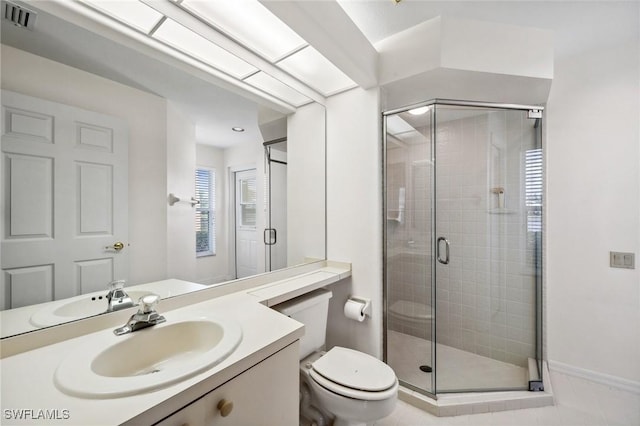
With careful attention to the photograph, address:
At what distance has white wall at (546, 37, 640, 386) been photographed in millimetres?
1847

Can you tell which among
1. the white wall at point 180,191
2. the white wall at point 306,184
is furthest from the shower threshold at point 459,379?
the white wall at point 180,191

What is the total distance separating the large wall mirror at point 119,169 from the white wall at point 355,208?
560mm

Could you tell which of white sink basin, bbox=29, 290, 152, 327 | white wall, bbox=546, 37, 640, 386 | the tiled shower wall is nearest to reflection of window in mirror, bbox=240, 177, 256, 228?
white sink basin, bbox=29, 290, 152, 327

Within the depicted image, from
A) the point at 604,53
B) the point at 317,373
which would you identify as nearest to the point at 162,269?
the point at 317,373

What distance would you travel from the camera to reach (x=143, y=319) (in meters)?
1.00

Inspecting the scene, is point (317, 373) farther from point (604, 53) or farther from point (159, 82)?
point (604, 53)

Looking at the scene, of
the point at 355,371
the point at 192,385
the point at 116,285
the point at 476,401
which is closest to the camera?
the point at 192,385

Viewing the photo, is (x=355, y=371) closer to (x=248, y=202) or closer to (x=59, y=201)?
(x=248, y=202)

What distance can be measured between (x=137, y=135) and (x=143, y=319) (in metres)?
0.76

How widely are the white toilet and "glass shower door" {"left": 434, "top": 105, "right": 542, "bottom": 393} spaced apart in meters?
0.79

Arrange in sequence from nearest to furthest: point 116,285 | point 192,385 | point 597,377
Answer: point 192,385 < point 116,285 < point 597,377

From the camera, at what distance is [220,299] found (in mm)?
1389

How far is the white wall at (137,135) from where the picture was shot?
0.93 metres

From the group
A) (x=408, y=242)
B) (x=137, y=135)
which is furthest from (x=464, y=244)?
(x=137, y=135)
